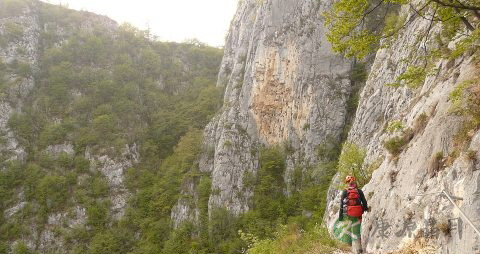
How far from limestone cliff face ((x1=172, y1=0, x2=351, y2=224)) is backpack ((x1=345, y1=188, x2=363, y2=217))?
27368 millimetres

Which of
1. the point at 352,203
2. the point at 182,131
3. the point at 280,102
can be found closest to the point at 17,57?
the point at 182,131

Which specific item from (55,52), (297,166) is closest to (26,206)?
(55,52)

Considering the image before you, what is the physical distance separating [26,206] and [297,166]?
2753 centimetres

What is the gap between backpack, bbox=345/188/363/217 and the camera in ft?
21.2

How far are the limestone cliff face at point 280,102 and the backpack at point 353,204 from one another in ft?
89.8

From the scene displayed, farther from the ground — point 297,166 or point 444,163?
point 444,163

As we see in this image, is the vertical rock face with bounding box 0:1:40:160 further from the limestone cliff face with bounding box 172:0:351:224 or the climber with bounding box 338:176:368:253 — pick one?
the climber with bounding box 338:176:368:253

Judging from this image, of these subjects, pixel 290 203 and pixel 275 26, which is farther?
pixel 275 26

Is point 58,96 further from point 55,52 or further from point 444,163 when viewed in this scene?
point 444,163

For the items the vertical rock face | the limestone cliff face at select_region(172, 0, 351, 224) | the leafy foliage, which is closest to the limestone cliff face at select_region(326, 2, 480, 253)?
the limestone cliff face at select_region(172, 0, 351, 224)

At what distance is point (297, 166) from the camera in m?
34.2

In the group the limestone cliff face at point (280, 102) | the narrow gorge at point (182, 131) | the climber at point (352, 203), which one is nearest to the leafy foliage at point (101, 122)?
the narrow gorge at point (182, 131)

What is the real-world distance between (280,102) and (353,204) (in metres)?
29.8

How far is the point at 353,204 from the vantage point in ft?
21.3
